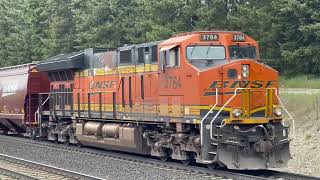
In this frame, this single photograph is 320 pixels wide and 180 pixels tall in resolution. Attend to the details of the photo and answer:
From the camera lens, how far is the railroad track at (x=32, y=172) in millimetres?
13784

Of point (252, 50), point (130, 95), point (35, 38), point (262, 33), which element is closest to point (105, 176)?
point (130, 95)

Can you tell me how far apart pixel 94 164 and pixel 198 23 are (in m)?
14.3

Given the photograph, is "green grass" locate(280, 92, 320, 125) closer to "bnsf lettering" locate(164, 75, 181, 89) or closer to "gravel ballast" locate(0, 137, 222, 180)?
"bnsf lettering" locate(164, 75, 181, 89)

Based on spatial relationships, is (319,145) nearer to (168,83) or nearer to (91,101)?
(168,83)

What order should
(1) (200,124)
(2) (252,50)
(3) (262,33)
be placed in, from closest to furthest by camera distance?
(1) (200,124) < (2) (252,50) < (3) (262,33)

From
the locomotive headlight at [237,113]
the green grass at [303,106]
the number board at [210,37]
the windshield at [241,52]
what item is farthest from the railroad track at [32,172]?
the green grass at [303,106]

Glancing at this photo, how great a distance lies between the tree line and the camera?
26.0 meters

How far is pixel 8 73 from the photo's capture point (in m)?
28.7

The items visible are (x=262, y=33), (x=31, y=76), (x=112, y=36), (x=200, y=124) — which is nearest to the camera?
(x=200, y=124)

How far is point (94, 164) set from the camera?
16.2 meters

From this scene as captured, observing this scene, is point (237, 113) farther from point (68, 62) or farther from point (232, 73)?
point (68, 62)

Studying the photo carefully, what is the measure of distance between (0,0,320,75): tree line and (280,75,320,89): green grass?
0.44 meters

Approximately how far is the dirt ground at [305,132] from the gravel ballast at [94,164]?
12.3 feet

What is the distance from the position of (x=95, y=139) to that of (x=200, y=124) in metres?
6.87
